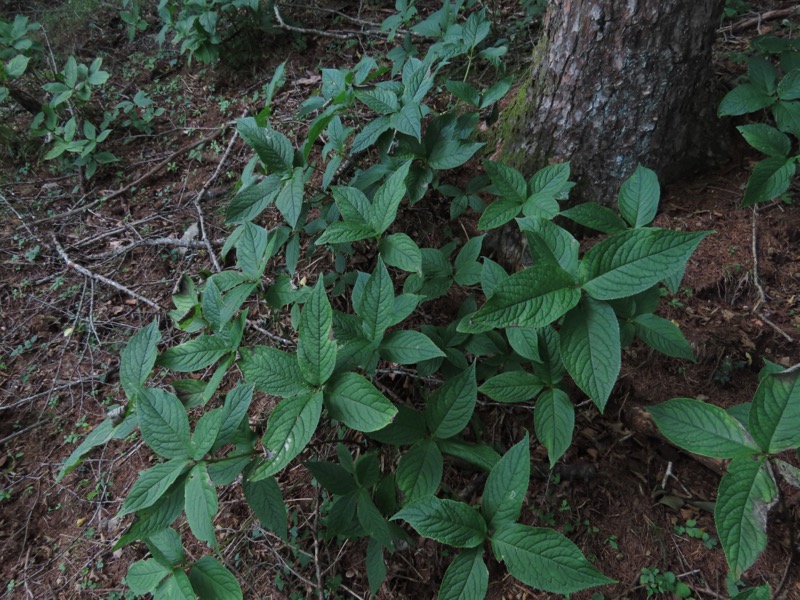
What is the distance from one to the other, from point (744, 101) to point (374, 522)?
2166mm

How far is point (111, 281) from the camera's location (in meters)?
2.90

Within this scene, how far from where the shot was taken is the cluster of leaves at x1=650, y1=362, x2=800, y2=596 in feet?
3.36

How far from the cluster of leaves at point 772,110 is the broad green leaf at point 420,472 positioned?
57.7 inches

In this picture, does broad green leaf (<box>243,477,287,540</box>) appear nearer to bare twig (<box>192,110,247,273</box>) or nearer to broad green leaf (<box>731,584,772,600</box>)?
broad green leaf (<box>731,584,772,600</box>)

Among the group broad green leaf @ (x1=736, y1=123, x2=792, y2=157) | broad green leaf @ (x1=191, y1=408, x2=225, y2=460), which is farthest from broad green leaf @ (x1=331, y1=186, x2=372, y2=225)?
broad green leaf @ (x1=736, y1=123, x2=792, y2=157)

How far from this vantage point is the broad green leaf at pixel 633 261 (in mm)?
1095

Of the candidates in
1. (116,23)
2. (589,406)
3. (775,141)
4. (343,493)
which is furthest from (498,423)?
(116,23)

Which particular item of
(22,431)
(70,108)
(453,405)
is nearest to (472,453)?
(453,405)

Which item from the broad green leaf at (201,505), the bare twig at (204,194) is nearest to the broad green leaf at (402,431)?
the broad green leaf at (201,505)

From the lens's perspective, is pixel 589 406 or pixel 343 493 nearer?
pixel 343 493

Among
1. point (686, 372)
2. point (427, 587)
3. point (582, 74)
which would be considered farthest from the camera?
point (582, 74)

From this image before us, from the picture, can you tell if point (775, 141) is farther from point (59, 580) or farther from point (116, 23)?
point (116, 23)

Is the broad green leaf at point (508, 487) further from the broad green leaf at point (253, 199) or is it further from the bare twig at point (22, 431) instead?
the bare twig at point (22, 431)

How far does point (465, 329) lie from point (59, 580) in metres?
2.16
